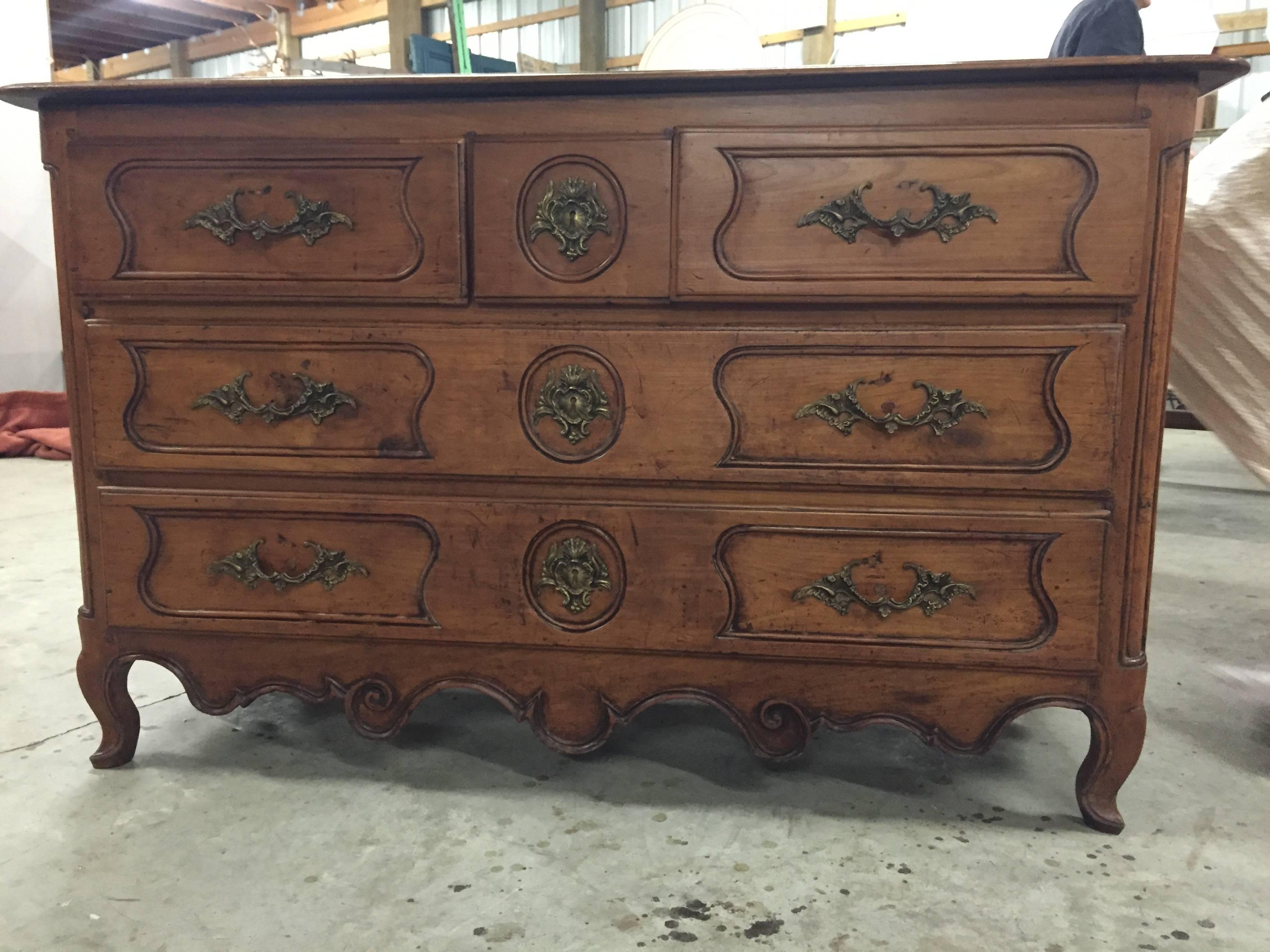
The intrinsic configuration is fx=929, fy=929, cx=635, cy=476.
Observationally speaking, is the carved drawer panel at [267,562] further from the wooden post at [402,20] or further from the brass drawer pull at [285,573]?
the wooden post at [402,20]

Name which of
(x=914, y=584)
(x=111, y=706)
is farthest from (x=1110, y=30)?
(x=111, y=706)

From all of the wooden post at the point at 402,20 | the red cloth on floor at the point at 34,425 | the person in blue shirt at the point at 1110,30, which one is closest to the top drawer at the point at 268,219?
the person in blue shirt at the point at 1110,30

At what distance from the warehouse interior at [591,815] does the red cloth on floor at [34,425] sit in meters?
2.39

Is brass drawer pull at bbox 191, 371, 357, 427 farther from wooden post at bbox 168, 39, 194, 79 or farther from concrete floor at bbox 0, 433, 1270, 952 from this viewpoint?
wooden post at bbox 168, 39, 194, 79

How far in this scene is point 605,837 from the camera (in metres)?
1.26

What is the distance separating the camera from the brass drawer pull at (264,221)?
1245 mm

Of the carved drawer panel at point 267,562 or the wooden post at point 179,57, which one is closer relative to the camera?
the carved drawer panel at point 267,562

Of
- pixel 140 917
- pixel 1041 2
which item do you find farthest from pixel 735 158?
pixel 1041 2

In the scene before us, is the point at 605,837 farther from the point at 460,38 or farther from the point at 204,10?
the point at 204,10

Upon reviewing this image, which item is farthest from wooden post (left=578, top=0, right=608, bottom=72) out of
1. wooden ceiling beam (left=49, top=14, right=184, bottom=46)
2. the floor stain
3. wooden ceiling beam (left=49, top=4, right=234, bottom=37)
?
the floor stain

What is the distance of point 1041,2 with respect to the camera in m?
2.72

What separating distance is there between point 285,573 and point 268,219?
0.49m

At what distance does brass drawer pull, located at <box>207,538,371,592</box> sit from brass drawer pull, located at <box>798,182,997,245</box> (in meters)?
0.78

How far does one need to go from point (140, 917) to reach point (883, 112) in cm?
131
